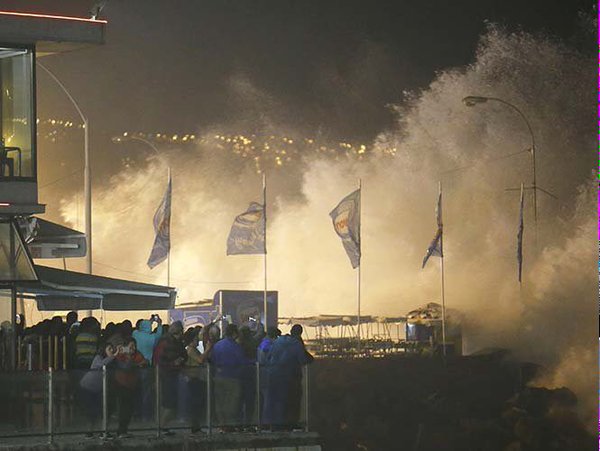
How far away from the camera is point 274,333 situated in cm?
2481

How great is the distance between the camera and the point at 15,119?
25.0 m

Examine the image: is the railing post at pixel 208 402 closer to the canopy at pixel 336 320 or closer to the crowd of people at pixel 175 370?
the crowd of people at pixel 175 370

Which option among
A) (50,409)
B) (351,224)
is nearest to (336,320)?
(351,224)

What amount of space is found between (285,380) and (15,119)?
20.1ft

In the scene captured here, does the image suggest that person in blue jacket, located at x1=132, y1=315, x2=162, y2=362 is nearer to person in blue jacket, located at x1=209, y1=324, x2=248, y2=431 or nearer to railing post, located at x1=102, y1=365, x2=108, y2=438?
person in blue jacket, located at x1=209, y1=324, x2=248, y2=431

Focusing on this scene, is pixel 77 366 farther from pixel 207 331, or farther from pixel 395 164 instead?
pixel 395 164

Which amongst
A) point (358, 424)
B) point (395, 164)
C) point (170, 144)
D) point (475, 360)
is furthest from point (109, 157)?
point (358, 424)

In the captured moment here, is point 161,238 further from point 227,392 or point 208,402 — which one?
point 208,402

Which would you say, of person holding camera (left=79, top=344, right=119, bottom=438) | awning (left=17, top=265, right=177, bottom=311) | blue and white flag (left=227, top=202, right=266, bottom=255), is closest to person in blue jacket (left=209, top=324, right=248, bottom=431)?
person holding camera (left=79, top=344, right=119, bottom=438)

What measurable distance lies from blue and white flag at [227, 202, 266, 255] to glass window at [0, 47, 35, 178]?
27.6 m

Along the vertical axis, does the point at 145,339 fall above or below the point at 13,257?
below

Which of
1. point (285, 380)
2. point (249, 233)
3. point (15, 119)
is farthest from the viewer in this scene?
point (249, 233)

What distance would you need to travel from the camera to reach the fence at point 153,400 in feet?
70.5

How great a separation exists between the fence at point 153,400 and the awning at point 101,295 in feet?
25.5
